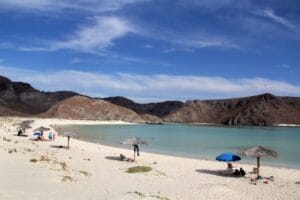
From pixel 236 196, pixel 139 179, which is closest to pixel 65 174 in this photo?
pixel 139 179

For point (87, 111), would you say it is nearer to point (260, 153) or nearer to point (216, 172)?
point (216, 172)

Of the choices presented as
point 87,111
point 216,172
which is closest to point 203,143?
point 216,172

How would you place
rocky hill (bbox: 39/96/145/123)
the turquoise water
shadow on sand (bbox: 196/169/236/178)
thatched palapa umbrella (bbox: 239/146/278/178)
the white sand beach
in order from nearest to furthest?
the white sand beach → thatched palapa umbrella (bbox: 239/146/278/178) → shadow on sand (bbox: 196/169/236/178) → the turquoise water → rocky hill (bbox: 39/96/145/123)

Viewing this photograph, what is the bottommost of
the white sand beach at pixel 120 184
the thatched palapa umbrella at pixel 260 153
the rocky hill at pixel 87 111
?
the white sand beach at pixel 120 184

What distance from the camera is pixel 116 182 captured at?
16.6m

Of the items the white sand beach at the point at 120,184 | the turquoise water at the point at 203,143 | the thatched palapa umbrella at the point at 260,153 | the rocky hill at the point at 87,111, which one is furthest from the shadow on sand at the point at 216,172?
the rocky hill at the point at 87,111

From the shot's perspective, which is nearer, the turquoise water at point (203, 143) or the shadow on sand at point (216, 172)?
the shadow on sand at point (216, 172)

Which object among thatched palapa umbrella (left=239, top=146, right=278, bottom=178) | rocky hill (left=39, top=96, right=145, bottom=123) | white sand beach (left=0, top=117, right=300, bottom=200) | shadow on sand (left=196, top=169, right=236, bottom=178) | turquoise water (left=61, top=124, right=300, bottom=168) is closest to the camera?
white sand beach (left=0, top=117, right=300, bottom=200)

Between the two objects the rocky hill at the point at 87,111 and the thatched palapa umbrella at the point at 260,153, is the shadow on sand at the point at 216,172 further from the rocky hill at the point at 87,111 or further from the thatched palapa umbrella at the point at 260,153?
the rocky hill at the point at 87,111

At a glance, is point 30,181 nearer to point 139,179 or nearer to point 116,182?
point 116,182

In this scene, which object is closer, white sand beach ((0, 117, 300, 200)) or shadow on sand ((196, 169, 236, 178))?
white sand beach ((0, 117, 300, 200))

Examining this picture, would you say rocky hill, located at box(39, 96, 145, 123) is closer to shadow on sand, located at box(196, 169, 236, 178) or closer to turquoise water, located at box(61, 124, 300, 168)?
turquoise water, located at box(61, 124, 300, 168)

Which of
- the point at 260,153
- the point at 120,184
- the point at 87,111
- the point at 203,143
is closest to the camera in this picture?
the point at 120,184

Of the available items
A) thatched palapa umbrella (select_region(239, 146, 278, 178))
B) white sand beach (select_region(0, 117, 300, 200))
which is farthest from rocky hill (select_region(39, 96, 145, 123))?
thatched palapa umbrella (select_region(239, 146, 278, 178))
